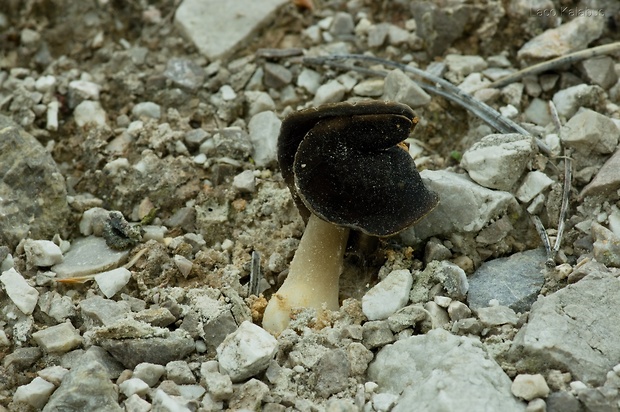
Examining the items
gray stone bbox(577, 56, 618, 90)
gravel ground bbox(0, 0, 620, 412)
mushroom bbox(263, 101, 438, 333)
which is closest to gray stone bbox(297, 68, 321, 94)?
gravel ground bbox(0, 0, 620, 412)

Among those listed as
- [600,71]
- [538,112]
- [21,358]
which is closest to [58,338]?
[21,358]

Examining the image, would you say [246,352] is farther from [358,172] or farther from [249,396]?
[358,172]

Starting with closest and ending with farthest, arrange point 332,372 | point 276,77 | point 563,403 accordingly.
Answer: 1. point 563,403
2. point 332,372
3. point 276,77

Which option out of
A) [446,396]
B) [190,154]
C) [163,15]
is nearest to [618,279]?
[446,396]

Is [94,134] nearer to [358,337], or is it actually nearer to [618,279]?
[358,337]

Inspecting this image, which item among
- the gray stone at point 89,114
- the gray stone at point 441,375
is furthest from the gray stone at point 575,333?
the gray stone at point 89,114
